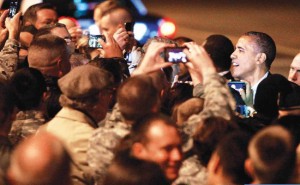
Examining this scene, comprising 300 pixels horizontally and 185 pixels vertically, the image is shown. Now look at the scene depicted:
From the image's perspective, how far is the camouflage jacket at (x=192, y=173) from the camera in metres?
5.78

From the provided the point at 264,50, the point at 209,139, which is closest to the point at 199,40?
the point at 264,50

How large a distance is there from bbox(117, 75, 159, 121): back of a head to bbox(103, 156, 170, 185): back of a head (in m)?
0.86

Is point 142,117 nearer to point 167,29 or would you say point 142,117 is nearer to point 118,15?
point 118,15

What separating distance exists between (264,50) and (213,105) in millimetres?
2840

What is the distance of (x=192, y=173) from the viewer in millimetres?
5816

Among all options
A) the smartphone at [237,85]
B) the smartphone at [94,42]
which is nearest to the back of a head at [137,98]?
the smartphone at [237,85]

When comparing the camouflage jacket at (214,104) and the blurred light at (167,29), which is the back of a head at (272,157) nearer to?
the camouflage jacket at (214,104)

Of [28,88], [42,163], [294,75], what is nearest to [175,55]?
[28,88]

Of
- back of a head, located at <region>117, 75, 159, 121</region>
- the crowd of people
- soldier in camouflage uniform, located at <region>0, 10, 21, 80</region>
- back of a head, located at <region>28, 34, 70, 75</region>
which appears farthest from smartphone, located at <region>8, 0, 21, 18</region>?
back of a head, located at <region>117, 75, 159, 121</region>

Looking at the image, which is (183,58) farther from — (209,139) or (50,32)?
(50,32)

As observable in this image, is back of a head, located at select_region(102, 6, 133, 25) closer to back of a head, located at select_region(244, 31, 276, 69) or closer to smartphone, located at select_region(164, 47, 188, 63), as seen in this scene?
back of a head, located at select_region(244, 31, 276, 69)

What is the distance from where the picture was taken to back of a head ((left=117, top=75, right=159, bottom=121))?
5.92m

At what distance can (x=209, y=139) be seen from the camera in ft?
18.9

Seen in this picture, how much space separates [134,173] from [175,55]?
1.85 meters
